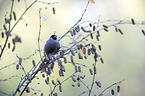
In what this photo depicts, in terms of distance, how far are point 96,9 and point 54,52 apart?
17.8ft

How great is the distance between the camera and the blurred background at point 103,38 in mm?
5992

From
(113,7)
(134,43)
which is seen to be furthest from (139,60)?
(113,7)

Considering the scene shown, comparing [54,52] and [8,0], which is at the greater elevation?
[8,0]

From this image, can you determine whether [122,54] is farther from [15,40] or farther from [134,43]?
[15,40]

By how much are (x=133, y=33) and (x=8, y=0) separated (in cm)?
370

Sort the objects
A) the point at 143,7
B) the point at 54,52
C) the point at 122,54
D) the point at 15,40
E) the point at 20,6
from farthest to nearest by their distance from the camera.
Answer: the point at 143,7 → the point at 122,54 → the point at 20,6 → the point at 54,52 → the point at 15,40

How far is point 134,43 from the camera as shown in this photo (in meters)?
7.49

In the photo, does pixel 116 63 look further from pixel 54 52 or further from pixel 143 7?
pixel 54 52

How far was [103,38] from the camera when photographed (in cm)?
698

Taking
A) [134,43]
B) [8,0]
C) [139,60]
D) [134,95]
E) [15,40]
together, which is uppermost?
[8,0]

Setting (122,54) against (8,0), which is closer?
(8,0)

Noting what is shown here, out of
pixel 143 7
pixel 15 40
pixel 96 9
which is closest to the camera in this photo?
pixel 15 40

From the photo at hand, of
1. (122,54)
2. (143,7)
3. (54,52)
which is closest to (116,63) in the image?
(122,54)

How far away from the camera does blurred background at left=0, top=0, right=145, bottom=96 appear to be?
5.99m
